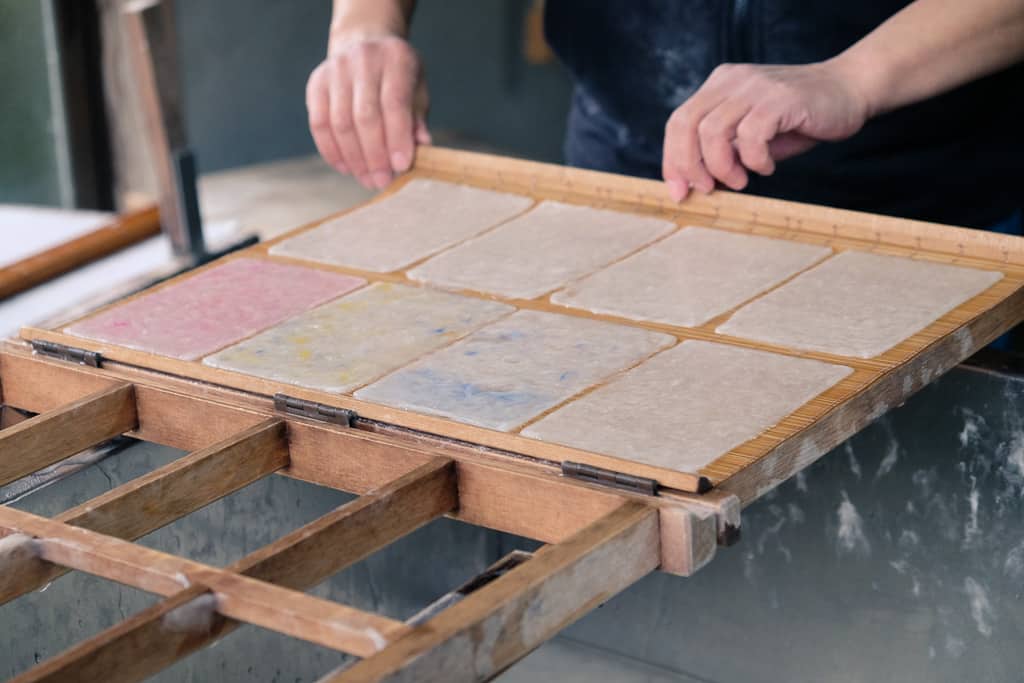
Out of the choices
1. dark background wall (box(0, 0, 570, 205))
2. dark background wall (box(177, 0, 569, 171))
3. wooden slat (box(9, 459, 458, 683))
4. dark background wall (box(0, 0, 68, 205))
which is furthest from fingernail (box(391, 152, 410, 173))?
dark background wall (box(177, 0, 569, 171))

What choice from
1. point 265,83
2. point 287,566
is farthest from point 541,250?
point 265,83

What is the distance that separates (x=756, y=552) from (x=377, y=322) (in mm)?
569

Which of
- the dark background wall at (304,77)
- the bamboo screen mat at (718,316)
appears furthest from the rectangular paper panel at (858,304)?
the dark background wall at (304,77)

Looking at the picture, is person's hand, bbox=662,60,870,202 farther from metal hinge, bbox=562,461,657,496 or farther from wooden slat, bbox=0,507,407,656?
wooden slat, bbox=0,507,407,656

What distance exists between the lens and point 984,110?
1.84m

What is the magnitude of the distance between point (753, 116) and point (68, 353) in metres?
0.72

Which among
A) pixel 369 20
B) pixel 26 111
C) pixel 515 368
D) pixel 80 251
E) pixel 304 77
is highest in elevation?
pixel 369 20

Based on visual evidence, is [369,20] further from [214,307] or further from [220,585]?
[220,585]

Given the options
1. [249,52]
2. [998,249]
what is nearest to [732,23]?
[998,249]

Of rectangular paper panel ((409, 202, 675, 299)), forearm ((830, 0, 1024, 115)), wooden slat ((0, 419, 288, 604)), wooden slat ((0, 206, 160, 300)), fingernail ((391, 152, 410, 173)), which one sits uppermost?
forearm ((830, 0, 1024, 115))

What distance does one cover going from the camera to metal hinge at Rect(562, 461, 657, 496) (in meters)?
1.04

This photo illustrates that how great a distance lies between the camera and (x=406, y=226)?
1618 mm

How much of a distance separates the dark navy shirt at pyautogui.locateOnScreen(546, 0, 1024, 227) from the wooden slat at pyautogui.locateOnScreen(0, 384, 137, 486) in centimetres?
93

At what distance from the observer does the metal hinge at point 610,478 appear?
1.04m
